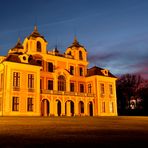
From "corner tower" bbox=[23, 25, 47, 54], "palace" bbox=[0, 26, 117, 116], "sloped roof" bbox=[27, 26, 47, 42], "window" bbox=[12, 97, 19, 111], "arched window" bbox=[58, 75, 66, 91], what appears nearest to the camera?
"window" bbox=[12, 97, 19, 111]

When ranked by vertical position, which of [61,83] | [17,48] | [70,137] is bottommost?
[70,137]

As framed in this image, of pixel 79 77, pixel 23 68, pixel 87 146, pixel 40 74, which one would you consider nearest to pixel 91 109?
pixel 79 77

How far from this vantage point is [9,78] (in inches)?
1506

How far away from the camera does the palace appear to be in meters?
38.6

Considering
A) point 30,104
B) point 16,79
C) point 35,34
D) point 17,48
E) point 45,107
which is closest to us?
point 16,79

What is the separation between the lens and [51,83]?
4597 cm

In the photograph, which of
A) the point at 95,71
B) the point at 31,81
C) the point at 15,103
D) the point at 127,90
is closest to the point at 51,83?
the point at 31,81

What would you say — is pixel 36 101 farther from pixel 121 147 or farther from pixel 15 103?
pixel 121 147

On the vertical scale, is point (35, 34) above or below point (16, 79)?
above

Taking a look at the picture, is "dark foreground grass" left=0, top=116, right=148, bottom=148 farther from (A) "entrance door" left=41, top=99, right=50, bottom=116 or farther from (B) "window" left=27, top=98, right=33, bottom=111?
(A) "entrance door" left=41, top=99, right=50, bottom=116

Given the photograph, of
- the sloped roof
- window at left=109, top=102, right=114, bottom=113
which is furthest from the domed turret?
window at left=109, top=102, right=114, bottom=113

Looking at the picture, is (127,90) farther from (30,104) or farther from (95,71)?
(30,104)

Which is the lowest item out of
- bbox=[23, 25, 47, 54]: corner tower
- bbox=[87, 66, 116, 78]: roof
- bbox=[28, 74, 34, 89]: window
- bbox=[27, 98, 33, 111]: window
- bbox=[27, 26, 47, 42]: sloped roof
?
bbox=[27, 98, 33, 111]: window

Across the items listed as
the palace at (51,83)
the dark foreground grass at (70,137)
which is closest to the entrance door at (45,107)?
the palace at (51,83)
